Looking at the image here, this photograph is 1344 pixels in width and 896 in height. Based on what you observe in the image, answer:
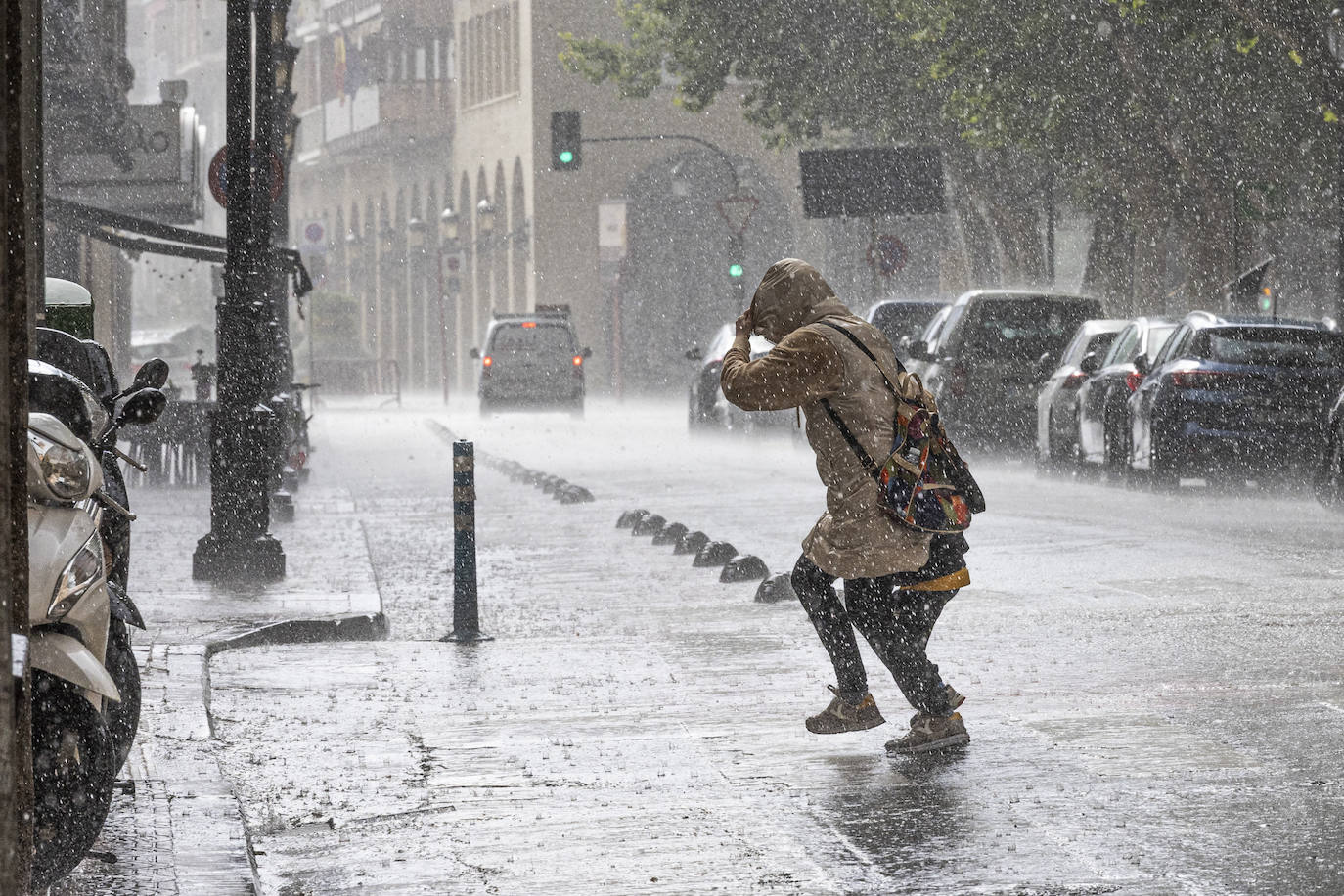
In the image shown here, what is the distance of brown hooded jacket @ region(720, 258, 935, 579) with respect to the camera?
7.37 metres

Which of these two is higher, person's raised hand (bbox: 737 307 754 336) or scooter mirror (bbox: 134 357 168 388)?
person's raised hand (bbox: 737 307 754 336)

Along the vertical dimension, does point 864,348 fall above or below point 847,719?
above

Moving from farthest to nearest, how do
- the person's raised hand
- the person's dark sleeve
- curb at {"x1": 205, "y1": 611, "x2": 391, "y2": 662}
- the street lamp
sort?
the street lamp, curb at {"x1": 205, "y1": 611, "x2": 391, "y2": 662}, the person's raised hand, the person's dark sleeve

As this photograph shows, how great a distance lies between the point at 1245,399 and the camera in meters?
19.8

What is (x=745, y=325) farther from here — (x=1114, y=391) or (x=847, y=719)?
(x=1114, y=391)

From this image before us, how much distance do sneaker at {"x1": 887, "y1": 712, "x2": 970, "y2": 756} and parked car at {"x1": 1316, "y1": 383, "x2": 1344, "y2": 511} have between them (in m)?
10.5

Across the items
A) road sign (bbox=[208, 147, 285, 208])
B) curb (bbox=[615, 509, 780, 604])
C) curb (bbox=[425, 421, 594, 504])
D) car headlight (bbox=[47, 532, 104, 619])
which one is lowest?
curb (bbox=[425, 421, 594, 504])

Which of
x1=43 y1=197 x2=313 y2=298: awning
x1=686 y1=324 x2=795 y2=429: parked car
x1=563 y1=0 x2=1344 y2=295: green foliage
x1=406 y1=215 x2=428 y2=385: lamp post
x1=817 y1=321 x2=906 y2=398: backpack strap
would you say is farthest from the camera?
x1=406 y1=215 x2=428 y2=385: lamp post

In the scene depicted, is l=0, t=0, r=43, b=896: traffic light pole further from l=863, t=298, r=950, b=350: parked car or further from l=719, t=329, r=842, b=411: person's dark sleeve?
l=863, t=298, r=950, b=350: parked car

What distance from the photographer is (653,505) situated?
1986 cm

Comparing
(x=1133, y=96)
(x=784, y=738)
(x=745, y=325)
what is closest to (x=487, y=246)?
(x=1133, y=96)

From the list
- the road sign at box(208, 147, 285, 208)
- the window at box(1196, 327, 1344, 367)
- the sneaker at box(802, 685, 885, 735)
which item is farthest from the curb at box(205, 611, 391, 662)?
the window at box(1196, 327, 1344, 367)

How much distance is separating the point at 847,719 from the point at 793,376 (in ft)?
3.77

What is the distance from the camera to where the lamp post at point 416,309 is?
76.1 metres
